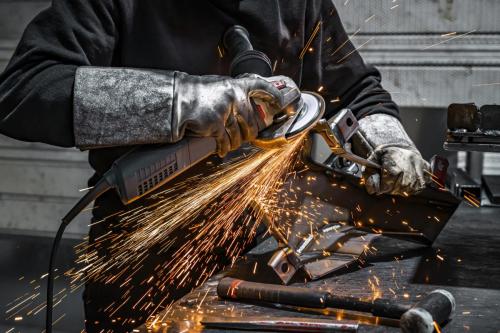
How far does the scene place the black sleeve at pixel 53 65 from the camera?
1.52 metres

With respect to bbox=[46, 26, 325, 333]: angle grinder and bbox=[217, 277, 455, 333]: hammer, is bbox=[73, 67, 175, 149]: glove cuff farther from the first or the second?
bbox=[217, 277, 455, 333]: hammer

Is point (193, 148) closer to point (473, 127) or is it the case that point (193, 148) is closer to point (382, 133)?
point (382, 133)

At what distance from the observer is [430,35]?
3.20 m

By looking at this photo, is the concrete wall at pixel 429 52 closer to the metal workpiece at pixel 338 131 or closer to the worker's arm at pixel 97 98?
the metal workpiece at pixel 338 131

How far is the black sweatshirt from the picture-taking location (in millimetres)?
1545

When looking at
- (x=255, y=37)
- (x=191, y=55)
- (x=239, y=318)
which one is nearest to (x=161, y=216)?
(x=191, y=55)

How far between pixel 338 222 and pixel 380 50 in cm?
→ 170

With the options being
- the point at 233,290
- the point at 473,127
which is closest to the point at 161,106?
the point at 233,290

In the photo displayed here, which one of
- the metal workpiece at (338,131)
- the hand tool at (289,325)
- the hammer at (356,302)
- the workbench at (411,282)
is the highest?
the metal workpiece at (338,131)

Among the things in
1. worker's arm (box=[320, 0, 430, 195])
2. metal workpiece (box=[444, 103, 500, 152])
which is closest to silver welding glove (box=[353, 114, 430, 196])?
worker's arm (box=[320, 0, 430, 195])

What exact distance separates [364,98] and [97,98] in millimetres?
1041

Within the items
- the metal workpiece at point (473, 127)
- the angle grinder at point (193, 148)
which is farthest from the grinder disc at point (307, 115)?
the metal workpiece at point (473, 127)

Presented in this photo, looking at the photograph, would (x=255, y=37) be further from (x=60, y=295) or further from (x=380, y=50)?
(x=60, y=295)

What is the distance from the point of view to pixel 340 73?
2264mm
